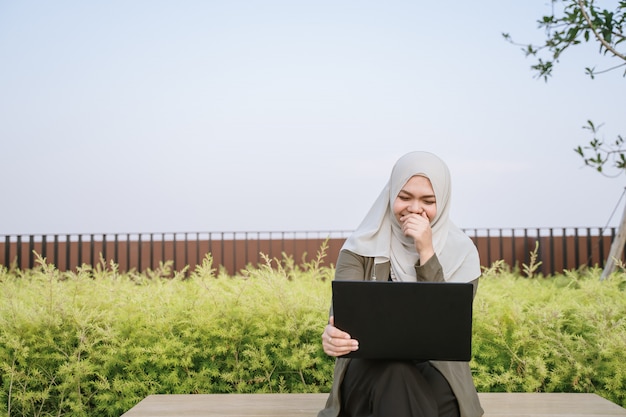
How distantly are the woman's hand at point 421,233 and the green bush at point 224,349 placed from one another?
1476mm

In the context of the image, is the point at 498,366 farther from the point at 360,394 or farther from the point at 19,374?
the point at 19,374

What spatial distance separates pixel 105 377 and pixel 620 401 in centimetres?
317

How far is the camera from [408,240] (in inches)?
96.0

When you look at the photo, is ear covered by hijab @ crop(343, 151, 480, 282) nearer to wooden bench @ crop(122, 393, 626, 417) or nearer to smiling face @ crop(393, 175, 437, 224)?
smiling face @ crop(393, 175, 437, 224)

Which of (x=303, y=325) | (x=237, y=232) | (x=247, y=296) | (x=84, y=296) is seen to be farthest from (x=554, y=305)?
(x=237, y=232)

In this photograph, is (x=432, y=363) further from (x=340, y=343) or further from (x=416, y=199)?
(x=416, y=199)

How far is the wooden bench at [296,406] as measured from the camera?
2656 millimetres

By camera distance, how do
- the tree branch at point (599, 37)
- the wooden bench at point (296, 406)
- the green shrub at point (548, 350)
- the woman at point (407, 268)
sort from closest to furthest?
the woman at point (407, 268) < the wooden bench at point (296, 406) < the green shrub at point (548, 350) < the tree branch at point (599, 37)

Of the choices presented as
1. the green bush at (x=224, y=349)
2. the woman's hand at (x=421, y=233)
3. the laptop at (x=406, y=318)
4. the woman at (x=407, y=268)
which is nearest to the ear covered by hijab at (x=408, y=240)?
the woman at (x=407, y=268)

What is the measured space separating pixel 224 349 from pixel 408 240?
1.70 metres

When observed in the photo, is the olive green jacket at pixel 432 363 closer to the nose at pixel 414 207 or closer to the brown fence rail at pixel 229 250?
the nose at pixel 414 207

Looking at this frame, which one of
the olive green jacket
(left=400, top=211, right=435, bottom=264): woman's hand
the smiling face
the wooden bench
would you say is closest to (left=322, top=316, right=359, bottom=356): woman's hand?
the olive green jacket

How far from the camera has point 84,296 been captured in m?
4.30

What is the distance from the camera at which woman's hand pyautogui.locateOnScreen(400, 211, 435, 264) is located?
88.7 inches
